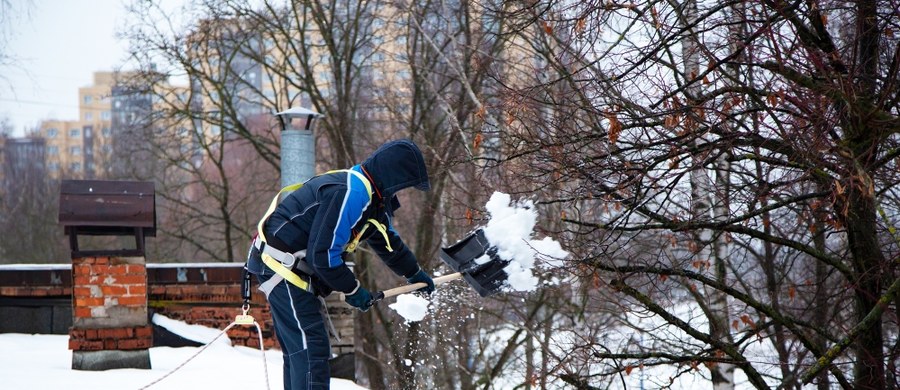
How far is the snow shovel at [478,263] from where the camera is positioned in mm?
5746

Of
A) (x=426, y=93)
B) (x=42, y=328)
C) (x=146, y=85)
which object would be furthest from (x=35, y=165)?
(x=42, y=328)

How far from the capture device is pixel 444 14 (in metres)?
14.8

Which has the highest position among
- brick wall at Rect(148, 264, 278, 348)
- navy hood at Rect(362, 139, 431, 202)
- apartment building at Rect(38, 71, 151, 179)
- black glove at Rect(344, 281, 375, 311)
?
apartment building at Rect(38, 71, 151, 179)

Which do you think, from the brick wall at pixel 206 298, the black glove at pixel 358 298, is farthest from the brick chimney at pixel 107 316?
the black glove at pixel 358 298

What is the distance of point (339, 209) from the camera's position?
4.64 meters

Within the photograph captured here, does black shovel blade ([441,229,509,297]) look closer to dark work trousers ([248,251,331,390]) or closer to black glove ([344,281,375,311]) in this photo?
black glove ([344,281,375,311])

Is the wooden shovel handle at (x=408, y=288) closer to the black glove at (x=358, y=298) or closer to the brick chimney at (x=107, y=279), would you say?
the black glove at (x=358, y=298)

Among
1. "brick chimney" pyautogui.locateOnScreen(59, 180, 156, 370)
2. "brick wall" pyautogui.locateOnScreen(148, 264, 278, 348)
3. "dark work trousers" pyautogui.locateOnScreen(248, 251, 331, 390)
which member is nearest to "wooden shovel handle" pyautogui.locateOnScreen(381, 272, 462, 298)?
"dark work trousers" pyautogui.locateOnScreen(248, 251, 331, 390)

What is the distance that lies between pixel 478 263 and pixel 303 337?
137cm

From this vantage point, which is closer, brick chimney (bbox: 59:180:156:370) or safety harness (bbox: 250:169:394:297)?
safety harness (bbox: 250:169:394:297)

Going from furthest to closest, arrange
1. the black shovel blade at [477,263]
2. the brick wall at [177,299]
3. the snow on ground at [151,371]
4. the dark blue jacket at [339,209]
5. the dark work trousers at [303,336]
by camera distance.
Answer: the brick wall at [177,299] → the snow on ground at [151,371] → the black shovel blade at [477,263] → the dark work trousers at [303,336] → the dark blue jacket at [339,209]

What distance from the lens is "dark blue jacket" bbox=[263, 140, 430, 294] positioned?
4.64 metres

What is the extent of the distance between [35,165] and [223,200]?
26.4 m

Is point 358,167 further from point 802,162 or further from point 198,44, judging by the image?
point 198,44
